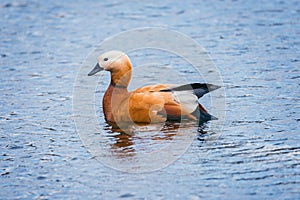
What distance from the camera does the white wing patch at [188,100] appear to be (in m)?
7.23

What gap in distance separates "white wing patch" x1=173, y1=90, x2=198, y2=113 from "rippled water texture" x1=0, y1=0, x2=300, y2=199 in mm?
381

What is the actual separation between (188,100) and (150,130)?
1.69ft

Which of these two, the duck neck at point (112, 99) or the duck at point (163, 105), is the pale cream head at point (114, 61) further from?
the duck at point (163, 105)

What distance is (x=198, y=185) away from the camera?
5.67m

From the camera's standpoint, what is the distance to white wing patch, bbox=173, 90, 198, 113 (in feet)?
23.7

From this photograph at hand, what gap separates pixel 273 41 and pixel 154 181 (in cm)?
564

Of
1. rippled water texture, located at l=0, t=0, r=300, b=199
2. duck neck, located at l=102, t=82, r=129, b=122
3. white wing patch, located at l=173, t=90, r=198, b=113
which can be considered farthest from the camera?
duck neck, located at l=102, t=82, r=129, b=122

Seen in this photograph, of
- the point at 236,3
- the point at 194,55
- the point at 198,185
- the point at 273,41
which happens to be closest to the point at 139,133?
the point at 198,185

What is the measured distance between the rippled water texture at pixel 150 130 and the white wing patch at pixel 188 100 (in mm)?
381

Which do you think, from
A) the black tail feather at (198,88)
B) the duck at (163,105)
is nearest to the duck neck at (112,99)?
the duck at (163,105)

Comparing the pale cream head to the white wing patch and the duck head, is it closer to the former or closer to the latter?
the duck head

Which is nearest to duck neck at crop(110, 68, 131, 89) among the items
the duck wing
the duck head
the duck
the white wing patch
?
the duck head

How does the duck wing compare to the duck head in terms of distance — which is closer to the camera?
the duck wing

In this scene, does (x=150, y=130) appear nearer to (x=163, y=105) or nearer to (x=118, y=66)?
(x=163, y=105)
